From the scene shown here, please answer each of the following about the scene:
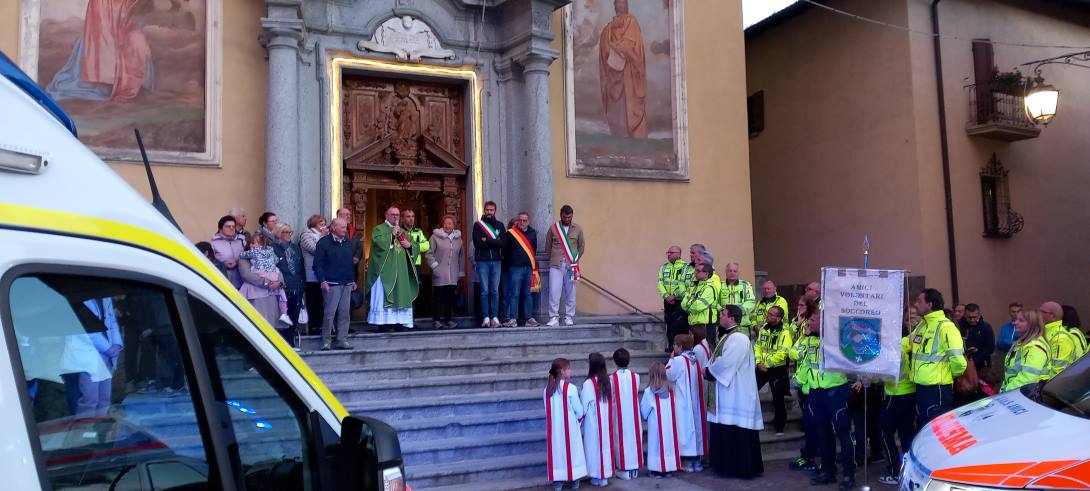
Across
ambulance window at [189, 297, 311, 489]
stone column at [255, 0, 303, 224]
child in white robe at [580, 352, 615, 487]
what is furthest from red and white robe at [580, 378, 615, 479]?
ambulance window at [189, 297, 311, 489]

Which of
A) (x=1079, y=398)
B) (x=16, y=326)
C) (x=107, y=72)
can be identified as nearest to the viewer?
(x=16, y=326)

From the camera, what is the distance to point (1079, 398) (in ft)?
14.0

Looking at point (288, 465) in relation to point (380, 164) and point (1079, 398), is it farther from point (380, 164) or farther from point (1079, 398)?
point (380, 164)

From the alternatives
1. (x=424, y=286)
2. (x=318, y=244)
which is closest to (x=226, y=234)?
(x=318, y=244)

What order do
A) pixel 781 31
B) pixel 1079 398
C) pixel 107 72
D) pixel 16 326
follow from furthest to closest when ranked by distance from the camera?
pixel 781 31 → pixel 107 72 → pixel 1079 398 → pixel 16 326

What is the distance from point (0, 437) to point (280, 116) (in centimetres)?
1128

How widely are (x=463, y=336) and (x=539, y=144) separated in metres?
3.89

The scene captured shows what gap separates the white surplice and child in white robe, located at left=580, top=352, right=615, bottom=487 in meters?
1.22

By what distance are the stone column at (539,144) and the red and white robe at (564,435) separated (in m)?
5.41

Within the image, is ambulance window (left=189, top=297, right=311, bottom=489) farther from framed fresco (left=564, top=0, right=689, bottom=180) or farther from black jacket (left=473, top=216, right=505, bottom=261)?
framed fresco (left=564, top=0, right=689, bottom=180)

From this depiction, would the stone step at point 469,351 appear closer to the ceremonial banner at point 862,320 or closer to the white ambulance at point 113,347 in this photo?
the ceremonial banner at point 862,320

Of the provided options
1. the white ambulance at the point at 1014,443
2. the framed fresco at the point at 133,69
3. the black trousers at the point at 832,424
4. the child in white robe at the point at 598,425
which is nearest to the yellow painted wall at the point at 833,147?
the black trousers at the point at 832,424

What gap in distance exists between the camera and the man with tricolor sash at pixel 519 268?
12695 mm

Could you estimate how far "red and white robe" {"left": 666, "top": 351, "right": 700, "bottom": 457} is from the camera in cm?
934
